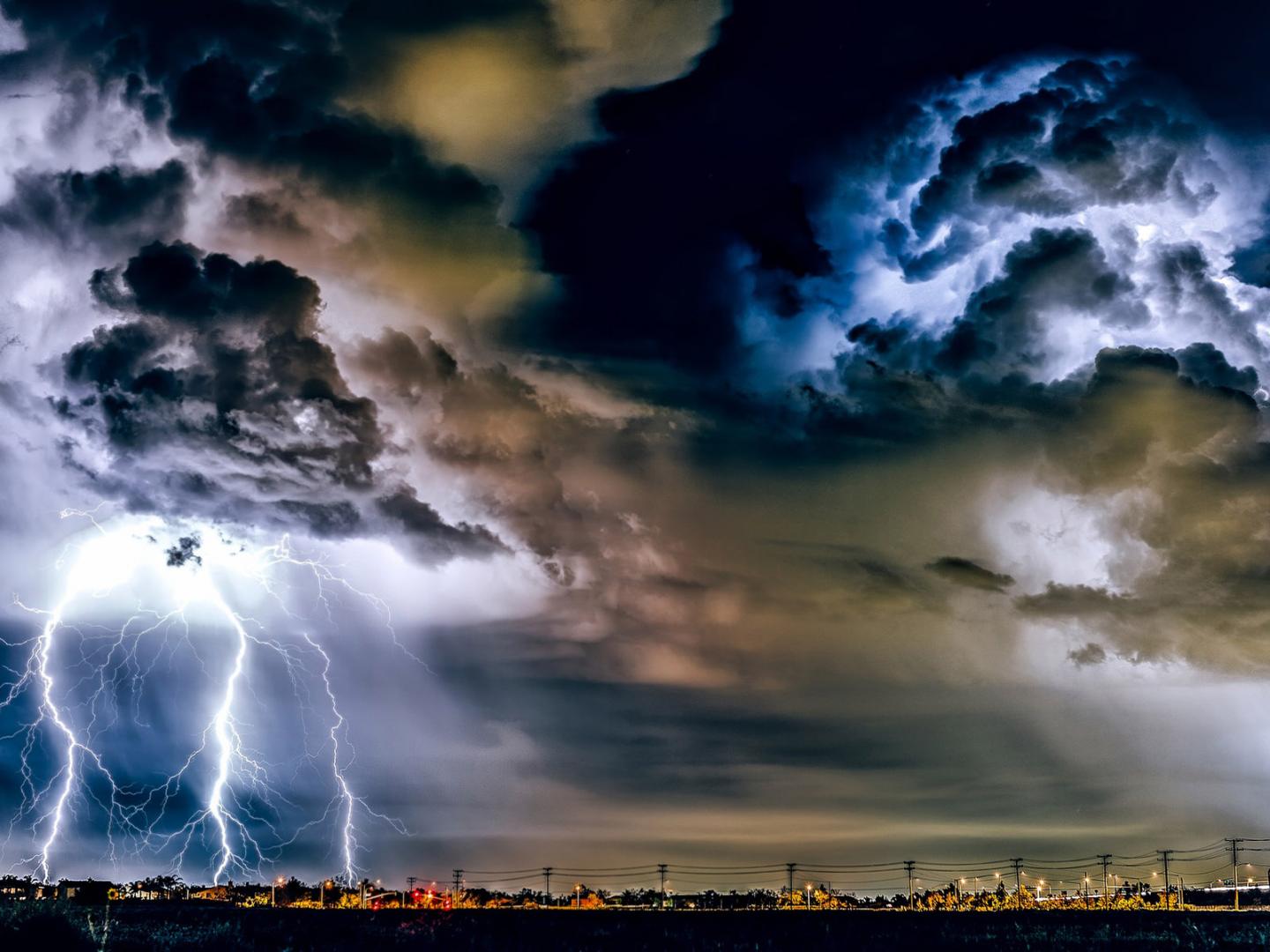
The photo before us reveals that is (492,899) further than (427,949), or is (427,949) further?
(492,899)

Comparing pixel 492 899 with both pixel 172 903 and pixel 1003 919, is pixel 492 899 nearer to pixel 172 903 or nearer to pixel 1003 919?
pixel 172 903

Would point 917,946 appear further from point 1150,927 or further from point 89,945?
point 89,945

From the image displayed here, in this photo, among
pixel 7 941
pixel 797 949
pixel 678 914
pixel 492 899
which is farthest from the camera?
pixel 492 899

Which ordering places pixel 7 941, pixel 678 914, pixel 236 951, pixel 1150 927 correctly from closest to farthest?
pixel 7 941 < pixel 236 951 < pixel 1150 927 < pixel 678 914

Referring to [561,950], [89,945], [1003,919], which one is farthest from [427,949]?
[1003,919]

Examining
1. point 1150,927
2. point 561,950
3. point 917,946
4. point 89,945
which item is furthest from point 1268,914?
point 89,945

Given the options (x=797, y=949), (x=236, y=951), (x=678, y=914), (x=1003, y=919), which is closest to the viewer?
(x=236, y=951)
